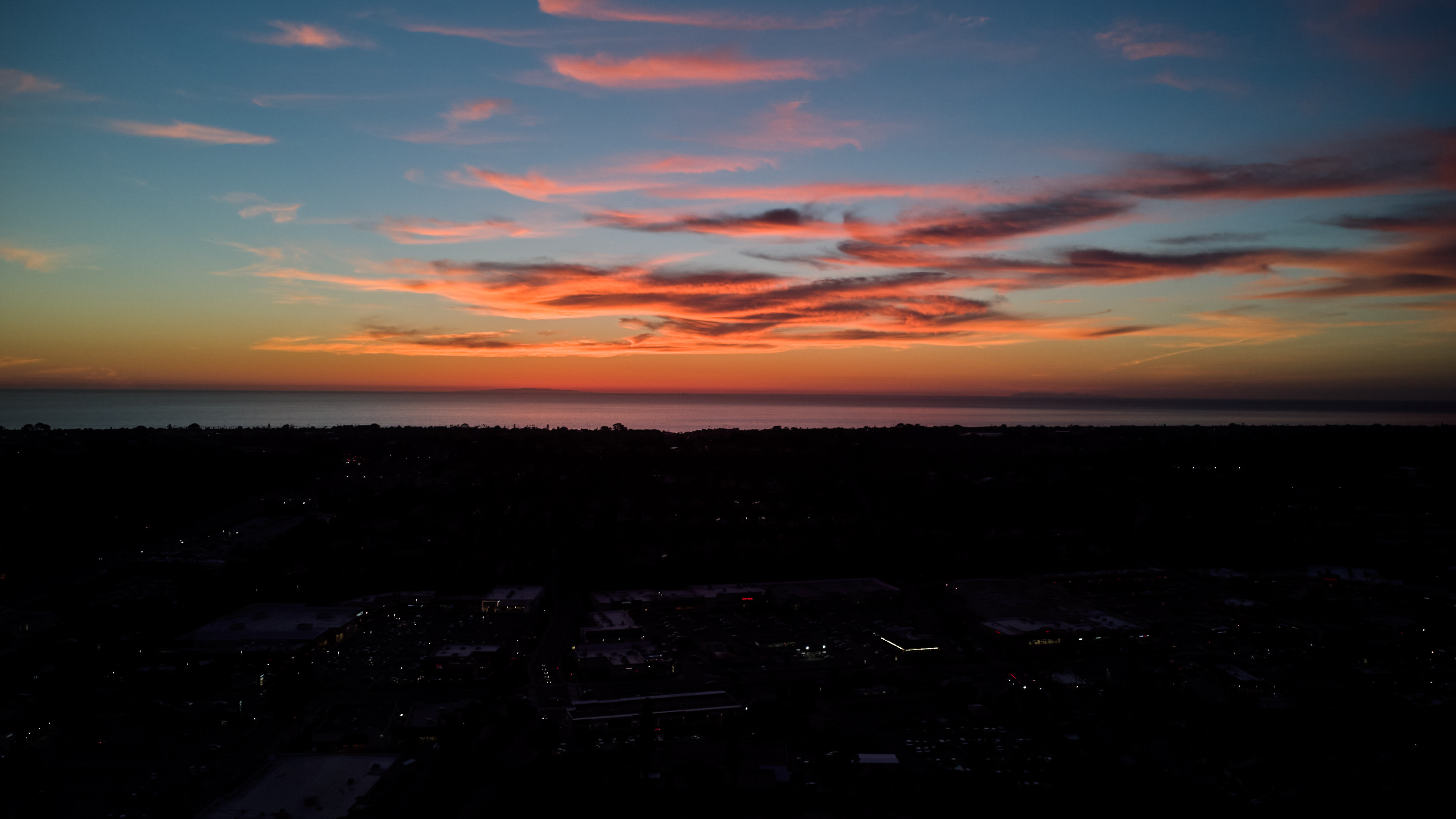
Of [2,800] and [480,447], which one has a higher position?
[480,447]

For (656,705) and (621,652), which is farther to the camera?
(621,652)

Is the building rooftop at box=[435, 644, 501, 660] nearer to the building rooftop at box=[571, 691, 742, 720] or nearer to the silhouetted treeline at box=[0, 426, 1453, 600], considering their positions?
the building rooftop at box=[571, 691, 742, 720]

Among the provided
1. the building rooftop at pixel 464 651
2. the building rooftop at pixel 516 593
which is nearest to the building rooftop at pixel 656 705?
the building rooftop at pixel 464 651

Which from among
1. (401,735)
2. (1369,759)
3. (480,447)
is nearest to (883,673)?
(1369,759)

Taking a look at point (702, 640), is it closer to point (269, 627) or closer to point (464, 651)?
point (464, 651)

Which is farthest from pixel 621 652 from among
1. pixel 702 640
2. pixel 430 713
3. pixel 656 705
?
pixel 430 713

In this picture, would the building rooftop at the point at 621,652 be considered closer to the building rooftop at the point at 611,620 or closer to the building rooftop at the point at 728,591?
the building rooftop at the point at 611,620

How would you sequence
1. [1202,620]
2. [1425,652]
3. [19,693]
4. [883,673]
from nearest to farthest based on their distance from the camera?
[19,693] < [883,673] < [1425,652] < [1202,620]

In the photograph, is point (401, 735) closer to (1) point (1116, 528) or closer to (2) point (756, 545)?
(2) point (756, 545)
